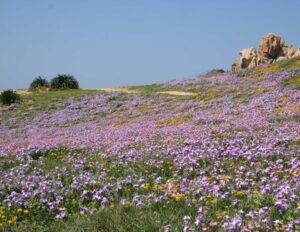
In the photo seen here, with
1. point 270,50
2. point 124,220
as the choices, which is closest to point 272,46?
point 270,50

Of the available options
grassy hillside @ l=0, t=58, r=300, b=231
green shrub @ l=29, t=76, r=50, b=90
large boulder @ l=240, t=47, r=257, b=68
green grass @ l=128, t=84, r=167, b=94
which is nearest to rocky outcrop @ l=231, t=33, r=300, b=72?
large boulder @ l=240, t=47, r=257, b=68

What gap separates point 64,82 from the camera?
151ft

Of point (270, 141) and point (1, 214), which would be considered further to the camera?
point (270, 141)

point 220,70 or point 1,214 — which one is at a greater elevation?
point 220,70

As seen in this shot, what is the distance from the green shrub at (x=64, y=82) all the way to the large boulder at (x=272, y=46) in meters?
21.9

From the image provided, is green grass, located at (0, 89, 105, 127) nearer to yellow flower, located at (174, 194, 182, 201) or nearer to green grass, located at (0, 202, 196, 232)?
green grass, located at (0, 202, 196, 232)

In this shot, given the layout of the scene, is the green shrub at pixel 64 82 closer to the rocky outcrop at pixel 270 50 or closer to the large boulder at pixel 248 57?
the large boulder at pixel 248 57

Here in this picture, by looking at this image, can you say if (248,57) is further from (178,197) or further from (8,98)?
(178,197)

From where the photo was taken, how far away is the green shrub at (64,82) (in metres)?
45.4

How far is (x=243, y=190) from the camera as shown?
6785mm

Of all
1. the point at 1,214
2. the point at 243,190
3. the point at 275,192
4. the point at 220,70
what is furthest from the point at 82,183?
the point at 220,70

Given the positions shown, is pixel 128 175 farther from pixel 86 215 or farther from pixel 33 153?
pixel 33 153

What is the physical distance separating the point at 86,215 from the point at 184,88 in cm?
2924

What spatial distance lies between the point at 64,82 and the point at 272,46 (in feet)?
78.3
